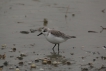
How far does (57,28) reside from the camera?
15039 mm

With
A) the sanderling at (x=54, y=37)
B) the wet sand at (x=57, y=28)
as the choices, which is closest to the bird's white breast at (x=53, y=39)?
the sanderling at (x=54, y=37)

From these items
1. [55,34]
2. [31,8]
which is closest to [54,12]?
[31,8]

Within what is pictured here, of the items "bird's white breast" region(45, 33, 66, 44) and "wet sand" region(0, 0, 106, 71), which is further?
"bird's white breast" region(45, 33, 66, 44)

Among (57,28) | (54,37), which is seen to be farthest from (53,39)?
(57,28)

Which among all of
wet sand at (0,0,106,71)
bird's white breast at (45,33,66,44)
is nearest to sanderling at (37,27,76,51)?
bird's white breast at (45,33,66,44)

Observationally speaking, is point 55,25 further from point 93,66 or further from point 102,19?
point 93,66

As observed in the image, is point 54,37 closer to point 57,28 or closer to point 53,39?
point 53,39

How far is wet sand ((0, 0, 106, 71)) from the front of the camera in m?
11.4

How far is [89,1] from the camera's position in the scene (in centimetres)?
1981

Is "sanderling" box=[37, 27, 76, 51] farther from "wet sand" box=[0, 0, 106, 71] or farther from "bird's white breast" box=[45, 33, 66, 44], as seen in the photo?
"wet sand" box=[0, 0, 106, 71]

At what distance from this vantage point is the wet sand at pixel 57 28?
448 inches

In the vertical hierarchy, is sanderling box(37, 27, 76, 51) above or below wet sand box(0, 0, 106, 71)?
above

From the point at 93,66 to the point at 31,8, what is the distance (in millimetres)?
7851

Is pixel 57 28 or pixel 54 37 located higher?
pixel 54 37
